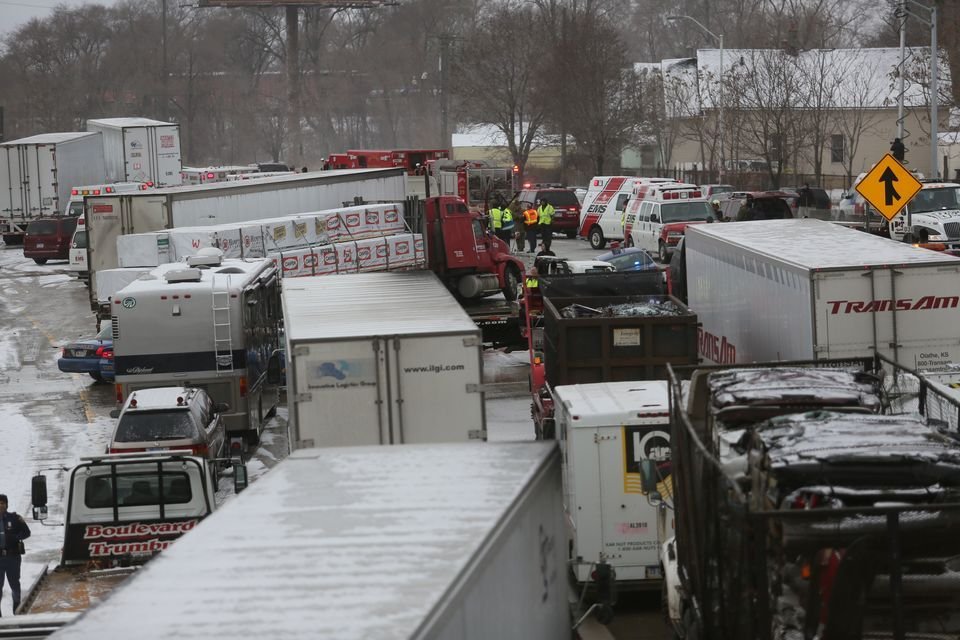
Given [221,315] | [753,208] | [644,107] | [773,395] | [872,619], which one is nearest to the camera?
[872,619]

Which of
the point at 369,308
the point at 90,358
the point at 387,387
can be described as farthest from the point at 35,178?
the point at 387,387

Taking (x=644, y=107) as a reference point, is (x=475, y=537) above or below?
below

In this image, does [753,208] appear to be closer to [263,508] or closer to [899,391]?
[899,391]

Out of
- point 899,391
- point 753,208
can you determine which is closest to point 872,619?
point 899,391

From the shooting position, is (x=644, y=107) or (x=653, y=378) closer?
(x=653, y=378)

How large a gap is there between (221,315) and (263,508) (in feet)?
44.3

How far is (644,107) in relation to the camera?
2749 inches

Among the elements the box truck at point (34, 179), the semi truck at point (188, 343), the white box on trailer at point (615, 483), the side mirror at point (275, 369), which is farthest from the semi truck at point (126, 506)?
the box truck at point (34, 179)

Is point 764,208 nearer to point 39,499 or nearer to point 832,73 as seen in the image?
point 832,73

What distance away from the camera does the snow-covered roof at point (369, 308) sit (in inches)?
578

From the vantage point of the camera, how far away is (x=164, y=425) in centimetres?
1711

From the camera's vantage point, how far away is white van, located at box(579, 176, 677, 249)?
47.5 metres

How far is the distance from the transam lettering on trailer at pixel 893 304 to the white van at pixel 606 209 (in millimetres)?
29367

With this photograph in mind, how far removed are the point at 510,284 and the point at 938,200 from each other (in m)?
13.2
